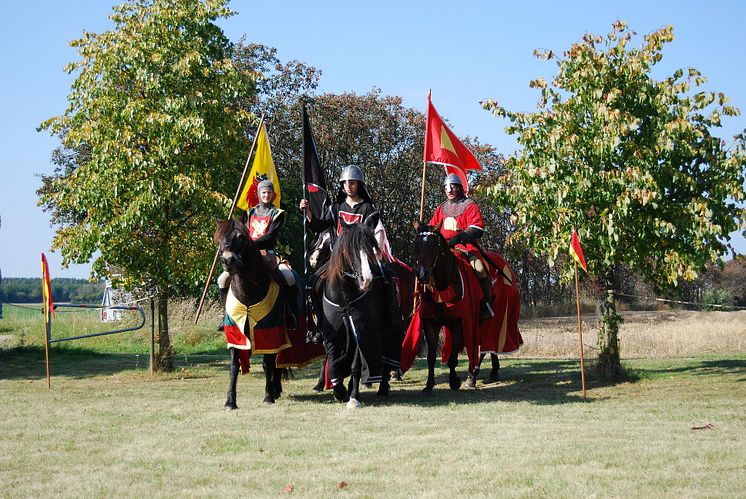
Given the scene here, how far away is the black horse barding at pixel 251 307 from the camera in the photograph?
34.0 ft

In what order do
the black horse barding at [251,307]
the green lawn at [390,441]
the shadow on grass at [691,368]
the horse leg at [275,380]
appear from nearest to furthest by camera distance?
1. the green lawn at [390,441]
2. the black horse barding at [251,307]
3. the horse leg at [275,380]
4. the shadow on grass at [691,368]

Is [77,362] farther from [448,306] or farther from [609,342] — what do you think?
[609,342]

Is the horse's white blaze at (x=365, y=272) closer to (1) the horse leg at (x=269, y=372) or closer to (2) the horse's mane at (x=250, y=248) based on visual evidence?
(2) the horse's mane at (x=250, y=248)

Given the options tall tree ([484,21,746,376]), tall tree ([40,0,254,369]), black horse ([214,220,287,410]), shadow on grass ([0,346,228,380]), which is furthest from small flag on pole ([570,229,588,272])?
shadow on grass ([0,346,228,380])

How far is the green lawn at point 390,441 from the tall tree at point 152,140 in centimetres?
313

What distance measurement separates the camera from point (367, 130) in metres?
33.7

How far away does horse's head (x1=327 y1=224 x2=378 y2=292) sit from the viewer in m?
10.5

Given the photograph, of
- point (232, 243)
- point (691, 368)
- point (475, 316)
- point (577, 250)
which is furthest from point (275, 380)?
point (691, 368)

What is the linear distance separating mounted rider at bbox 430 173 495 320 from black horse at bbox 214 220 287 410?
343 centimetres

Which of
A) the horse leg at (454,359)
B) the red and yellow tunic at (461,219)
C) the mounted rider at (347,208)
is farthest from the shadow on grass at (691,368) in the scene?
the mounted rider at (347,208)

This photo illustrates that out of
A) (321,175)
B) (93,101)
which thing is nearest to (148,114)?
(93,101)

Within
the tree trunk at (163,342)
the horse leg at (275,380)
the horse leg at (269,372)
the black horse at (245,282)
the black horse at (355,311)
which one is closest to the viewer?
the black horse at (245,282)

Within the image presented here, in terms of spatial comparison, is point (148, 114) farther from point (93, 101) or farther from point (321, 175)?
point (321, 175)

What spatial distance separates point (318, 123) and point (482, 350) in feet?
66.4
